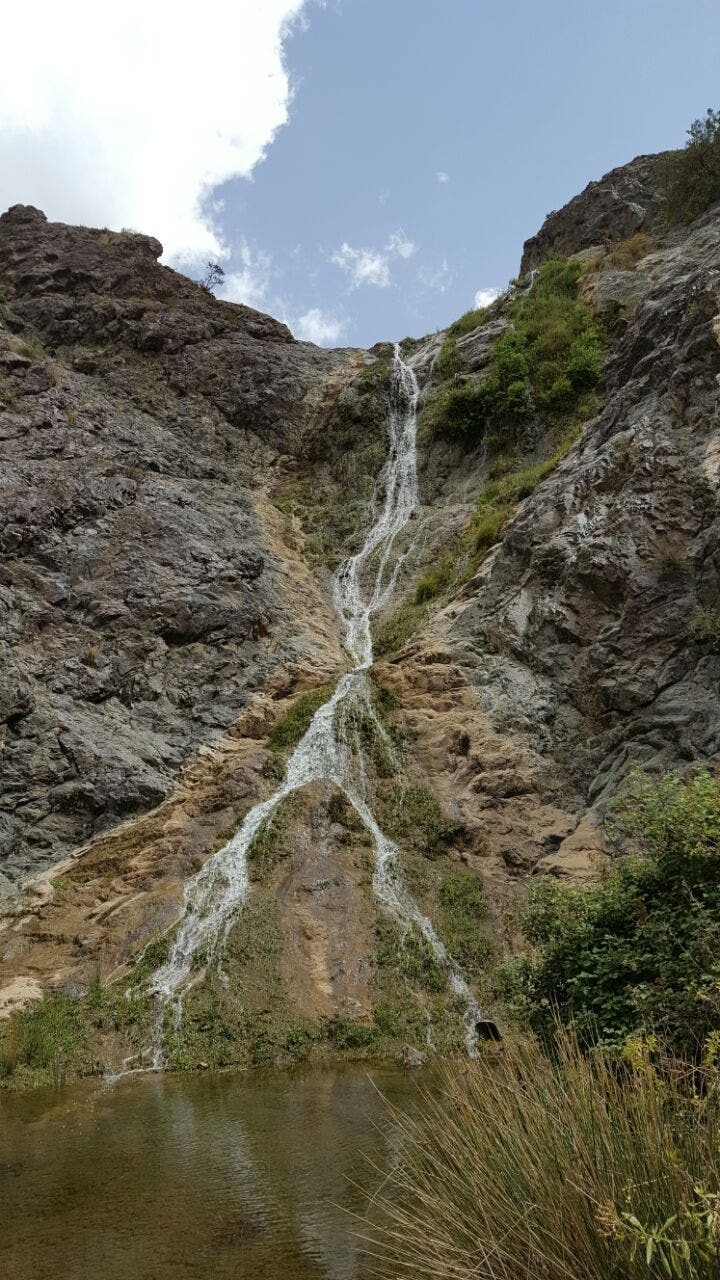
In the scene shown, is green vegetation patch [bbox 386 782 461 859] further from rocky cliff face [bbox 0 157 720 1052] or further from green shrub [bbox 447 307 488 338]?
green shrub [bbox 447 307 488 338]

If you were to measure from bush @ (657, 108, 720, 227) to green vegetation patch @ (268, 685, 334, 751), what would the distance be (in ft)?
82.7

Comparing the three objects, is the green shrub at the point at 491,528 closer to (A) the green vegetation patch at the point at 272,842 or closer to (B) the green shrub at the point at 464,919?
(A) the green vegetation patch at the point at 272,842

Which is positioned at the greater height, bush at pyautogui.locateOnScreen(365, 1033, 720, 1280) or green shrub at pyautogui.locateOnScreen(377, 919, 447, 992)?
bush at pyautogui.locateOnScreen(365, 1033, 720, 1280)

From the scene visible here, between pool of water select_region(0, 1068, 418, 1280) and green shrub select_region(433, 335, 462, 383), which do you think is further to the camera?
green shrub select_region(433, 335, 462, 383)

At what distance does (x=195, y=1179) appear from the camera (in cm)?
760

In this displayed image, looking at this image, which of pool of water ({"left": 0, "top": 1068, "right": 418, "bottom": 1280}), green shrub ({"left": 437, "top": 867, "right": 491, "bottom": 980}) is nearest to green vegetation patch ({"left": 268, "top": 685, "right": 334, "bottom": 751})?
green shrub ({"left": 437, "top": 867, "right": 491, "bottom": 980})

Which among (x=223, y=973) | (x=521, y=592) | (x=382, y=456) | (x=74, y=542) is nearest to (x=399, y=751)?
(x=521, y=592)

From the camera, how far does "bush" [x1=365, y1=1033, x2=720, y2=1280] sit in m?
2.99

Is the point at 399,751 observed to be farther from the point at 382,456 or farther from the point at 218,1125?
the point at 382,456

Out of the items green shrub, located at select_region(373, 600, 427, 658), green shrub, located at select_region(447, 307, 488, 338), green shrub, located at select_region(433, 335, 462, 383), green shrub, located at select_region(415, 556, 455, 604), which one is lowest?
green shrub, located at select_region(373, 600, 427, 658)

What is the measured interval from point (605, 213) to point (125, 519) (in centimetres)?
2691

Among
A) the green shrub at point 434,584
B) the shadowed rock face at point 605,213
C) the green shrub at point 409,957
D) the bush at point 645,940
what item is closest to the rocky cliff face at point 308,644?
the green shrub at point 409,957

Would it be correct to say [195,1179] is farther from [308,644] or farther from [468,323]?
[468,323]

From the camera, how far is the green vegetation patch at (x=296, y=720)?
66.2 feet
